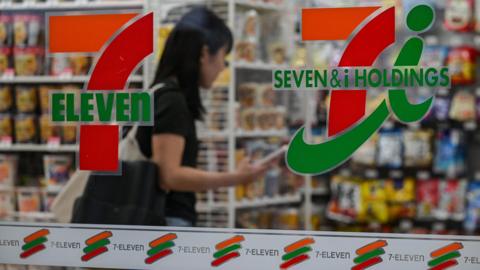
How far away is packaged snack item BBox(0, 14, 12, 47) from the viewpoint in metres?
3.12

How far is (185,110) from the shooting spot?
7.68 feet

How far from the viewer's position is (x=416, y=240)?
5.78 ft

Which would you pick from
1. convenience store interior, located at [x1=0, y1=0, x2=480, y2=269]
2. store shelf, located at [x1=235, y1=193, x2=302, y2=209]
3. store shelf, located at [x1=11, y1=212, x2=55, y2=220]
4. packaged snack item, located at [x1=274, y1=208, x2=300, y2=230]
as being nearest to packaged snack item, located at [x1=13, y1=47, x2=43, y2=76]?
convenience store interior, located at [x1=0, y1=0, x2=480, y2=269]

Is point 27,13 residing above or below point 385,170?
above

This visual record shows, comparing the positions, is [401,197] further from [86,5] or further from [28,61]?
[86,5]

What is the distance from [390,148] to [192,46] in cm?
Result: 353

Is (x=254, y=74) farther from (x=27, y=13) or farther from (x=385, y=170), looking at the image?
(x=385, y=170)

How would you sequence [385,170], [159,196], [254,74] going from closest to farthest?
[159,196]
[254,74]
[385,170]

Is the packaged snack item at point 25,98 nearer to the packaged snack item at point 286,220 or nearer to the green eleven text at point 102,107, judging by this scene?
the packaged snack item at point 286,220

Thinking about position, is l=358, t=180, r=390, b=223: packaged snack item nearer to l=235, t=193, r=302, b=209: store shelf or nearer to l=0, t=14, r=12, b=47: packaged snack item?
l=235, t=193, r=302, b=209: store shelf

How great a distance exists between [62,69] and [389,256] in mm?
1441

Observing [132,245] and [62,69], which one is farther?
[62,69]

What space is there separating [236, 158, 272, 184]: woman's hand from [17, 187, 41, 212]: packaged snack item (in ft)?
4.24

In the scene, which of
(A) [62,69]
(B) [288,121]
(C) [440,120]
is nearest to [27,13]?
(A) [62,69]
